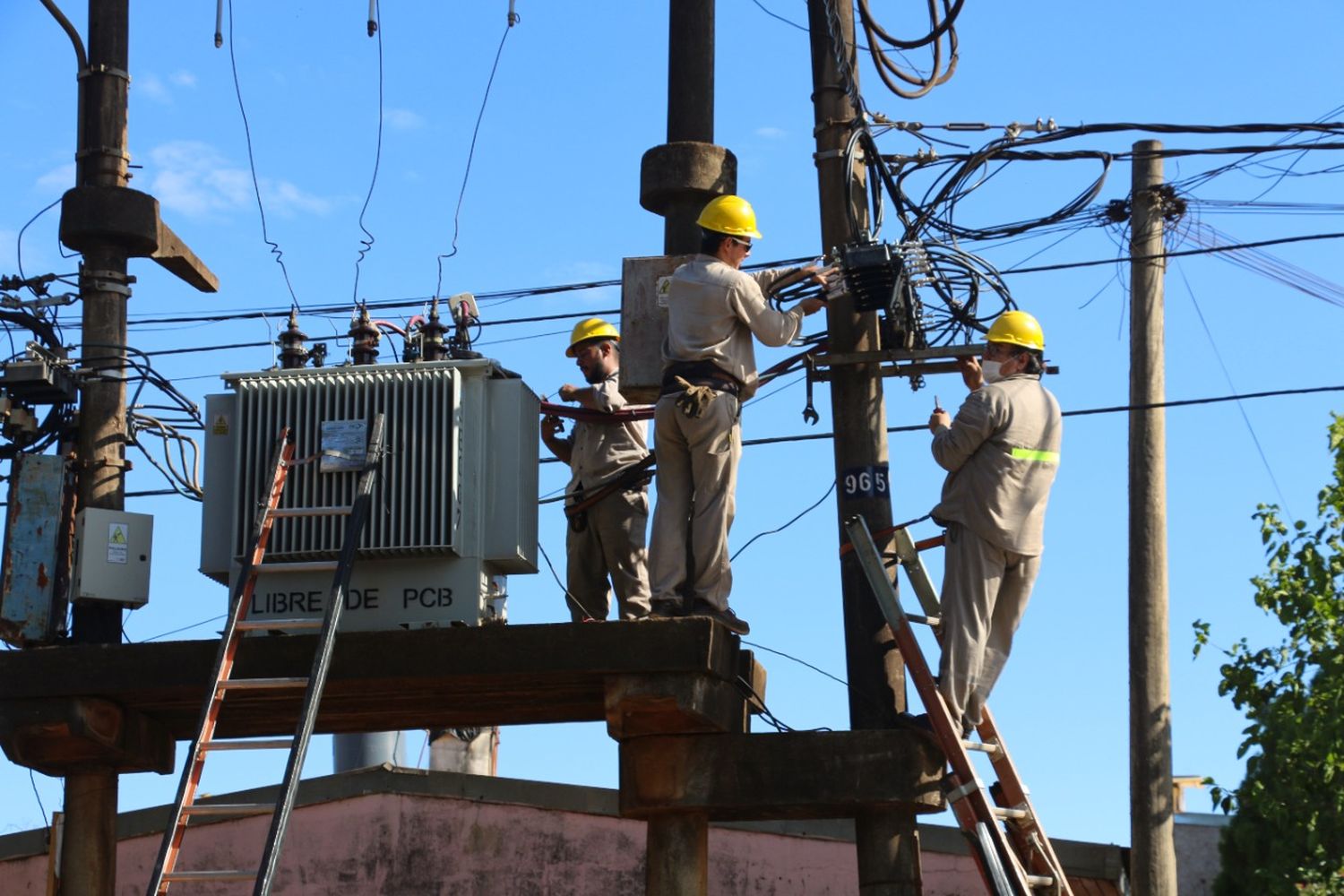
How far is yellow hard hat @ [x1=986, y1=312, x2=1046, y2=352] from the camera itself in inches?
393

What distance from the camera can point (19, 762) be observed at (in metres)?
10.6

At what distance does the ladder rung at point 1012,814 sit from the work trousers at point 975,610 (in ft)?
1.46

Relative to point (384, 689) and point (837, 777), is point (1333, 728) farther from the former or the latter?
point (384, 689)

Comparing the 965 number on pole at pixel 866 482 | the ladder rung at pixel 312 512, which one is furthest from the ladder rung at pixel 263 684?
the 965 number on pole at pixel 866 482

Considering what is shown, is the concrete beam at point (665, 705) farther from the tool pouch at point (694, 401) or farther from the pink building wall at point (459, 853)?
the pink building wall at point (459, 853)

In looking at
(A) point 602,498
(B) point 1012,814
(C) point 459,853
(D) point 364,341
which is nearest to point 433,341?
(D) point 364,341

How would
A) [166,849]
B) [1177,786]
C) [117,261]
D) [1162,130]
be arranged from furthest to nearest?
1. [1177,786]
2. [1162,130]
3. [117,261]
4. [166,849]

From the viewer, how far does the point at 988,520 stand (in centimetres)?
958

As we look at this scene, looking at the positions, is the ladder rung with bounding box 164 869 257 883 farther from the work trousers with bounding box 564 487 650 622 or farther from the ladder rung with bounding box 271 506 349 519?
the work trousers with bounding box 564 487 650 622

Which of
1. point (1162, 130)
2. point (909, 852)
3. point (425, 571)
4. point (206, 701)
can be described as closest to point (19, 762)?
point (206, 701)

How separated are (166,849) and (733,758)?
8.79 feet

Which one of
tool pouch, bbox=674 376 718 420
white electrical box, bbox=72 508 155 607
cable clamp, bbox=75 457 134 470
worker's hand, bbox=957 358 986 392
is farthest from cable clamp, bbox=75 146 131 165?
worker's hand, bbox=957 358 986 392

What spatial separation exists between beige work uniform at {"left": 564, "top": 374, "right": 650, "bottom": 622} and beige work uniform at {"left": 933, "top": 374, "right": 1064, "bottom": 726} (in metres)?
2.20

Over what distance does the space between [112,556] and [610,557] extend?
8.92 feet
